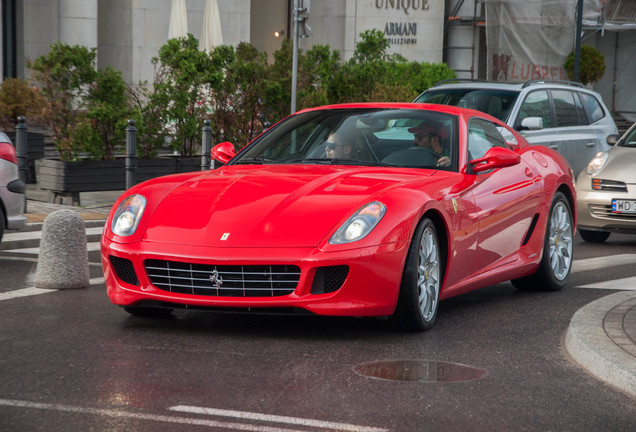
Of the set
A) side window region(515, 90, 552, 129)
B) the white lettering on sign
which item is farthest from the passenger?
the white lettering on sign

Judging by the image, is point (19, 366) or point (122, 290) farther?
point (122, 290)

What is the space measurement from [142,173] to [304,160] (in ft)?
29.1

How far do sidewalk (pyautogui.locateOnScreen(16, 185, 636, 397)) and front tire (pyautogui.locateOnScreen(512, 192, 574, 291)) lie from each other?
2.17ft

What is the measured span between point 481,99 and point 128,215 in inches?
344

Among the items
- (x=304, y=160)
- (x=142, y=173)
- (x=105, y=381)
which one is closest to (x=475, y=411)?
(x=105, y=381)

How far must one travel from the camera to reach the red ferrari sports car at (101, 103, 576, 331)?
617 centimetres

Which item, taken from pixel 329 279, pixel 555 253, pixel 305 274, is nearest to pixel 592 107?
pixel 555 253

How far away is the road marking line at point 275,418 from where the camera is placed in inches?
179

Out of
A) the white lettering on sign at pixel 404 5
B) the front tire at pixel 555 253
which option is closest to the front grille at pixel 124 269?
the front tire at pixel 555 253

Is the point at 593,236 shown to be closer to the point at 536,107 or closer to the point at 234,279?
the point at 536,107

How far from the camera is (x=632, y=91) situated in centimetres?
4200

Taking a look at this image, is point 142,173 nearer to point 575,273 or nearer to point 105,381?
point 575,273

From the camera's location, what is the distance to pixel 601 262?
35.4 ft

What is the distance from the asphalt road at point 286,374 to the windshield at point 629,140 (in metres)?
6.00
